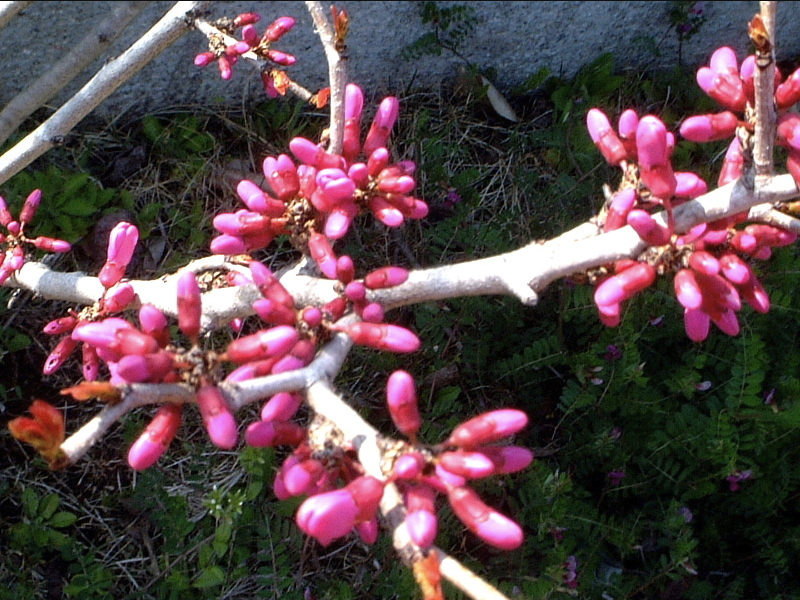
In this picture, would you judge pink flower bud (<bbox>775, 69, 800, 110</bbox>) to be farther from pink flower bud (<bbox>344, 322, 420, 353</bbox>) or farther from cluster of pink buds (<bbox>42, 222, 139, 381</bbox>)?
cluster of pink buds (<bbox>42, 222, 139, 381</bbox>)

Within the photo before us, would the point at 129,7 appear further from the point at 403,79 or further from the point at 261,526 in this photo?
the point at 403,79

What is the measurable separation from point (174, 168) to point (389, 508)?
198 centimetres

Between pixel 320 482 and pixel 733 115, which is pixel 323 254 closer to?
pixel 320 482

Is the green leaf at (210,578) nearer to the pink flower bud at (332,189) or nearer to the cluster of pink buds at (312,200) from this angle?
the cluster of pink buds at (312,200)

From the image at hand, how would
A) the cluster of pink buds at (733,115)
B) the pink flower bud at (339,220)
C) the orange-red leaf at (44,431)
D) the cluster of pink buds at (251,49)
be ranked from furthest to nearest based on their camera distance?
the cluster of pink buds at (251,49) < the pink flower bud at (339,220) < the cluster of pink buds at (733,115) < the orange-red leaf at (44,431)

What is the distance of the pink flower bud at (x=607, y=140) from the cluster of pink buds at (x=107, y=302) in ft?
2.86

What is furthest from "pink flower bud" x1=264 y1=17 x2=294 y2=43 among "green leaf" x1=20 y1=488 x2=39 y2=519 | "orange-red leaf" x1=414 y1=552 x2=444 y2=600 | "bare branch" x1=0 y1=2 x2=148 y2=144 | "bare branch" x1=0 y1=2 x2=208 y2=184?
"green leaf" x1=20 y1=488 x2=39 y2=519

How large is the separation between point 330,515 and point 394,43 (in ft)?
7.24

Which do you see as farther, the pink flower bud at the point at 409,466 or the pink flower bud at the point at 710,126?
the pink flower bud at the point at 710,126

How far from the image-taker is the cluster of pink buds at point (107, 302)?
1347 millimetres

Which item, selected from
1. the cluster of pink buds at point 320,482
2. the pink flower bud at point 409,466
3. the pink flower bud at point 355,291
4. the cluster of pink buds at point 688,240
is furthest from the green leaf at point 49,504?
the cluster of pink buds at point 688,240

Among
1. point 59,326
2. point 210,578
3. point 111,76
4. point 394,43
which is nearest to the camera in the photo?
point 59,326

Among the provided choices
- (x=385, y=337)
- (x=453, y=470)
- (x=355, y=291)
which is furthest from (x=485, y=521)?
(x=355, y=291)

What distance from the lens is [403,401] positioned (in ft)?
3.26
